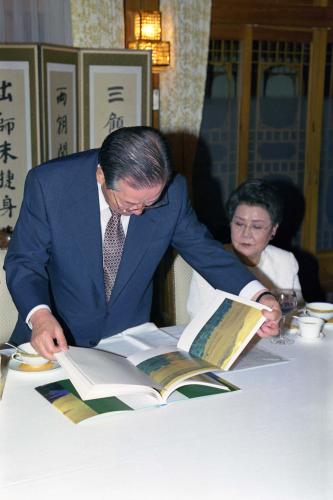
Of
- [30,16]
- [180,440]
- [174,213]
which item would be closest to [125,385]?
[180,440]

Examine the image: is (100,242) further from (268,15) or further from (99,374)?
(268,15)

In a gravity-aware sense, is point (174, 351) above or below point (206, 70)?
below

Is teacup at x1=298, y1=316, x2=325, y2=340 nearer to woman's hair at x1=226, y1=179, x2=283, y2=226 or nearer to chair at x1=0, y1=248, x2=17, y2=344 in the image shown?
woman's hair at x1=226, y1=179, x2=283, y2=226

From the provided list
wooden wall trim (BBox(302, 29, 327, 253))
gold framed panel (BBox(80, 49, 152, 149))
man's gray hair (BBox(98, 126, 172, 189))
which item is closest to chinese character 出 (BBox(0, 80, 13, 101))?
gold framed panel (BBox(80, 49, 152, 149))

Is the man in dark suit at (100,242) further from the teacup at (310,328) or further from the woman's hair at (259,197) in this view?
the woman's hair at (259,197)

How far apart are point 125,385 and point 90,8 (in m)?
3.43

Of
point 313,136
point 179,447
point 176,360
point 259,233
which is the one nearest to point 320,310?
point 259,233

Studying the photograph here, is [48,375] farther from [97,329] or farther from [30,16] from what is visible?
[30,16]

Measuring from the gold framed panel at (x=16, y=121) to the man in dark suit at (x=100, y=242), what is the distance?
1.79 m

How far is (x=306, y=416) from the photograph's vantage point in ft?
5.45

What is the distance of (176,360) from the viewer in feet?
6.21

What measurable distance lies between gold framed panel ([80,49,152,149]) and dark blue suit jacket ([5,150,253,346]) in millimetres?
2025

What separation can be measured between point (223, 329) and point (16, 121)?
93.7 inches

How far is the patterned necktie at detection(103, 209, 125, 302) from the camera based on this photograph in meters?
2.14
